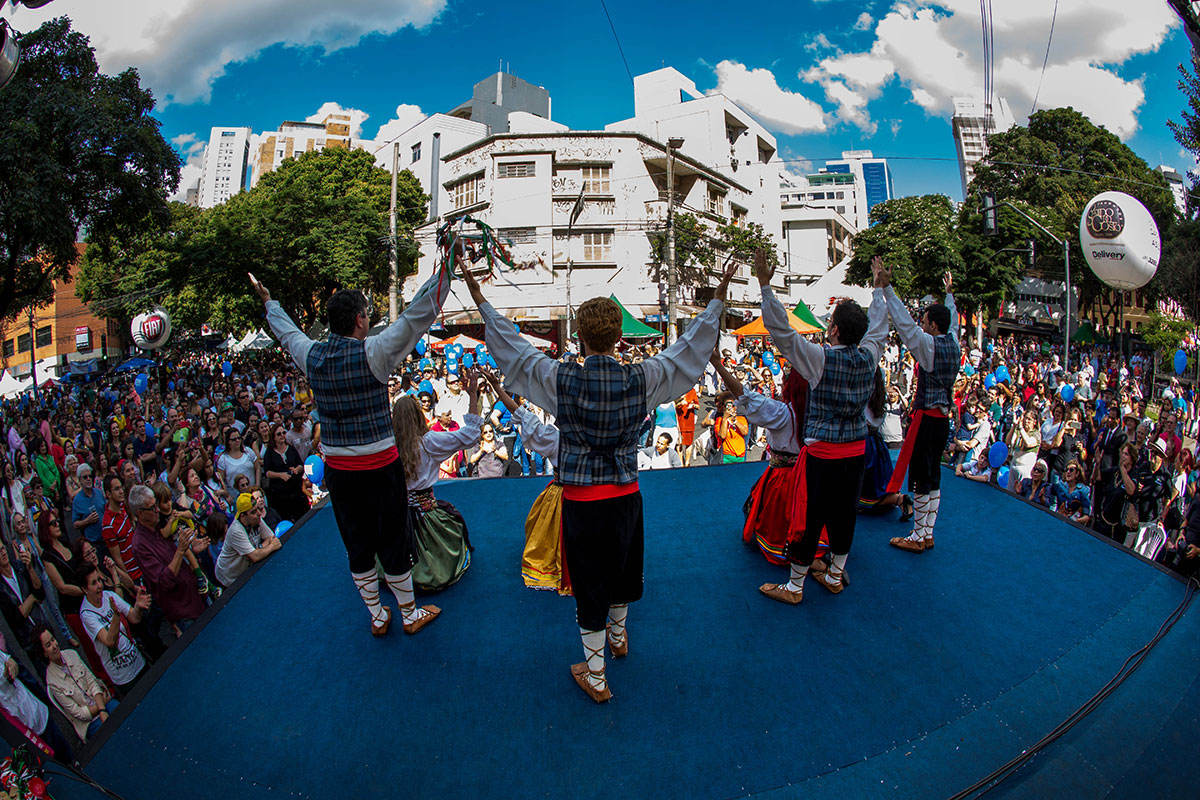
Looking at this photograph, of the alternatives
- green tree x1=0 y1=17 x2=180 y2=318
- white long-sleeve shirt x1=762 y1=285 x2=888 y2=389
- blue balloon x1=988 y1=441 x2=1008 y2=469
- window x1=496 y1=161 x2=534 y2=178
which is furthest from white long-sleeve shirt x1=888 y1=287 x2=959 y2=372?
window x1=496 y1=161 x2=534 y2=178

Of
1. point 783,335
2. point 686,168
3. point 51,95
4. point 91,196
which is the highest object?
point 686,168

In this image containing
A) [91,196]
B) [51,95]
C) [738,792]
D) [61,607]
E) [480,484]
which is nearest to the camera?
[738,792]

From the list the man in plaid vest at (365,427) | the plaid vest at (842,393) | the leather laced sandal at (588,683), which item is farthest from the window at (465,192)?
the leather laced sandal at (588,683)

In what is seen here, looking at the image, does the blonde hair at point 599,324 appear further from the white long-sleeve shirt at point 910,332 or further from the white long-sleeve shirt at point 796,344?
the white long-sleeve shirt at point 910,332

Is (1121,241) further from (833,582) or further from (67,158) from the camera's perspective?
(67,158)

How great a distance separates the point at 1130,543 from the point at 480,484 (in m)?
5.68

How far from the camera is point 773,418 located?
3.91 meters

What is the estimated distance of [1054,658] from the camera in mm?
3000

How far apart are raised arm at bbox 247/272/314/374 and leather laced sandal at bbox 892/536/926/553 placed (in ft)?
11.9

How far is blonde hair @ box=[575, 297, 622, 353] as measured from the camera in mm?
2689

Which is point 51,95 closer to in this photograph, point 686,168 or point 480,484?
point 480,484

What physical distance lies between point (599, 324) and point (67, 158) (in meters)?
13.0

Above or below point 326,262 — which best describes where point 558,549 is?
below

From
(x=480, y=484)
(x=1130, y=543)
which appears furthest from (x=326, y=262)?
(x=1130, y=543)
